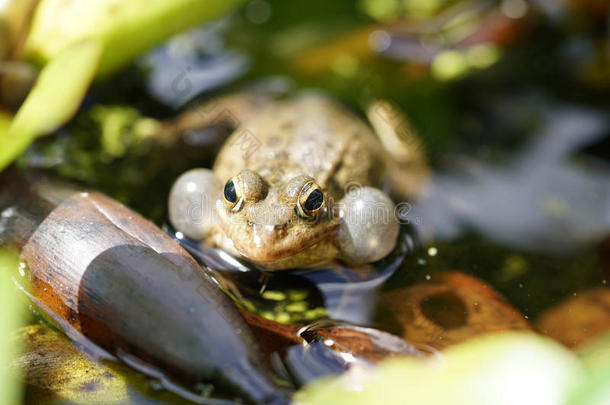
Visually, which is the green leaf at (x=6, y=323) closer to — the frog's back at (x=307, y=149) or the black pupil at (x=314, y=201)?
the black pupil at (x=314, y=201)

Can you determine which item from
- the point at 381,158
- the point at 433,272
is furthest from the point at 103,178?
the point at 433,272

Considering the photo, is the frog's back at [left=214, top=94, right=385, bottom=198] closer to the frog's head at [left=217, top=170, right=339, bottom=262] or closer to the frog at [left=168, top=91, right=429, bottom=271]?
the frog at [left=168, top=91, right=429, bottom=271]

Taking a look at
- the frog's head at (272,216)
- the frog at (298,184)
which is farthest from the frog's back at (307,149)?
the frog's head at (272,216)

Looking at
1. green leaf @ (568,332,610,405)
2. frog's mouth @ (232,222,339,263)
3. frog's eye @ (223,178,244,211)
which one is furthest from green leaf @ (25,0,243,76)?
green leaf @ (568,332,610,405)

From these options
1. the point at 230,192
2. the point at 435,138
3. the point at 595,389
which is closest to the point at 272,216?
the point at 230,192

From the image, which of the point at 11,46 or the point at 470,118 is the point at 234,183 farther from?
the point at 470,118

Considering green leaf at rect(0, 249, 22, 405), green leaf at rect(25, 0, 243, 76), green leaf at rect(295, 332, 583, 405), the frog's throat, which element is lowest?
the frog's throat

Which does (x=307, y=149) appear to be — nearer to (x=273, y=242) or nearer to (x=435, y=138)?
(x=273, y=242)
